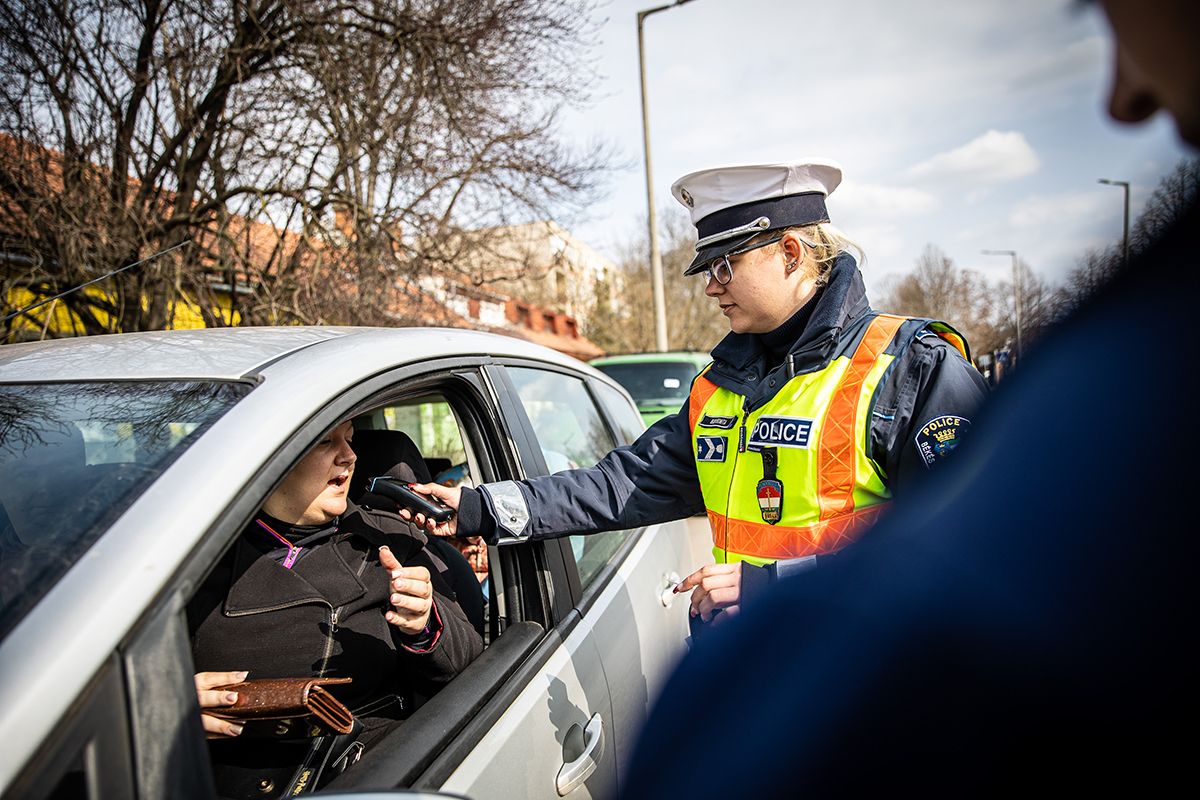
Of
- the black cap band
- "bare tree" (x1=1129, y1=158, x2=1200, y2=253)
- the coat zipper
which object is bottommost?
the coat zipper

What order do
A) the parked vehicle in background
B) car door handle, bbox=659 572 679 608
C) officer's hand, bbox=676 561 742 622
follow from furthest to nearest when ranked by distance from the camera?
the parked vehicle in background
car door handle, bbox=659 572 679 608
officer's hand, bbox=676 561 742 622

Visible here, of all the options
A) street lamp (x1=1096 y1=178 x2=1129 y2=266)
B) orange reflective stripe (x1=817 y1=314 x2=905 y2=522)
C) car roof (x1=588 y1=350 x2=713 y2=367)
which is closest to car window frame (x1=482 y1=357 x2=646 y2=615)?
orange reflective stripe (x1=817 y1=314 x2=905 y2=522)

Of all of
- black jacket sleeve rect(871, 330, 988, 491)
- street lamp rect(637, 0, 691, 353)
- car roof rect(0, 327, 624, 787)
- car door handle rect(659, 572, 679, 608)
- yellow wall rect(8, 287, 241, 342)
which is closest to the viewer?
car roof rect(0, 327, 624, 787)

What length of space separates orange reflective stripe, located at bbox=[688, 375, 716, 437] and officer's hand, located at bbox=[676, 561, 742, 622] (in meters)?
0.42

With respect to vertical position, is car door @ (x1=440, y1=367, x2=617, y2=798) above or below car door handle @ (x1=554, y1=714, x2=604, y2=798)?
above

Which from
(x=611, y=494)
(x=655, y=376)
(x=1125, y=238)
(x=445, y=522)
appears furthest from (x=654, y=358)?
(x=1125, y=238)

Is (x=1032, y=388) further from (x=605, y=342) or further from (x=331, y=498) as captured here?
(x=605, y=342)

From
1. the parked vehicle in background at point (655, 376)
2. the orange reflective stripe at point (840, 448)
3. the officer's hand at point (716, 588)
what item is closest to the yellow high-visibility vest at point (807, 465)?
the orange reflective stripe at point (840, 448)

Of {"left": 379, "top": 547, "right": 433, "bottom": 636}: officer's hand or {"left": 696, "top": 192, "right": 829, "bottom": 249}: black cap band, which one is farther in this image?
{"left": 696, "top": 192, "right": 829, "bottom": 249}: black cap band

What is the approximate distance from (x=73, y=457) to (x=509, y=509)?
89 centimetres

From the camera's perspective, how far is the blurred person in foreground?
518mm

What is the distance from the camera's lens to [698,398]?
199 centimetres

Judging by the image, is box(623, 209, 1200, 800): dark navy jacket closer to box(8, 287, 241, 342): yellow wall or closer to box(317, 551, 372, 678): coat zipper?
box(317, 551, 372, 678): coat zipper

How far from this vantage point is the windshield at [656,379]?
9742mm
